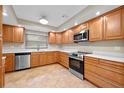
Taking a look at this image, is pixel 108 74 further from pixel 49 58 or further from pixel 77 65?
pixel 49 58

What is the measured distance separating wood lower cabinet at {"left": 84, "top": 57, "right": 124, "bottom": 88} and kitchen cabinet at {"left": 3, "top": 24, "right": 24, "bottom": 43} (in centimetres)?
Answer: 357

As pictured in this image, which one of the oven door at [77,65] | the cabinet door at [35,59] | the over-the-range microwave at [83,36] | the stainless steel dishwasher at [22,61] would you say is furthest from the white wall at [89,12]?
the stainless steel dishwasher at [22,61]

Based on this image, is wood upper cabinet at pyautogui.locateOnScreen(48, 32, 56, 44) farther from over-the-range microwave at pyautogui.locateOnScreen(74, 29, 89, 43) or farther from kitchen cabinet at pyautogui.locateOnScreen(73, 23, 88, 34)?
over-the-range microwave at pyautogui.locateOnScreen(74, 29, 89, 43)

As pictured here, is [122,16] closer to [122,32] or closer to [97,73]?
[122,32]

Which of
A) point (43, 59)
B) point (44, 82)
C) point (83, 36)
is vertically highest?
point (83, 36)

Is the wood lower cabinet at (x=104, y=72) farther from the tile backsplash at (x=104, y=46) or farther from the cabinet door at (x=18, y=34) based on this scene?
the cabinet door at (x=18, y=34)

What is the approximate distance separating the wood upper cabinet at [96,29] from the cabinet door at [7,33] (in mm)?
3734

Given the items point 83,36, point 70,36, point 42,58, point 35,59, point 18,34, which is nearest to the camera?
point 83,36

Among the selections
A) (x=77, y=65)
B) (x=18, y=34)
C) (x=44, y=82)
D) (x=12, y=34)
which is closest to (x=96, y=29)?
(x=77, y=65)

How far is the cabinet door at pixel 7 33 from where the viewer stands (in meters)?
3.79

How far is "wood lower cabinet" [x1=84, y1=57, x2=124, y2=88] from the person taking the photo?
1.78m

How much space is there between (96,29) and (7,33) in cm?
400

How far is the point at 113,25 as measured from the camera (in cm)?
219

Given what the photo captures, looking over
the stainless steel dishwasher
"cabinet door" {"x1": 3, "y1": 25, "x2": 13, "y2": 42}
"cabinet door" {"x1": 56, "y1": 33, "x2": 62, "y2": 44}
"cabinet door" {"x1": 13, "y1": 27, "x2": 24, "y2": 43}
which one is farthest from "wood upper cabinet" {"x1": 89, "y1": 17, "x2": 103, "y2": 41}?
"cabinet door" {"x1": 3, "y1": 25, "x2": 13, "y2": 42}
